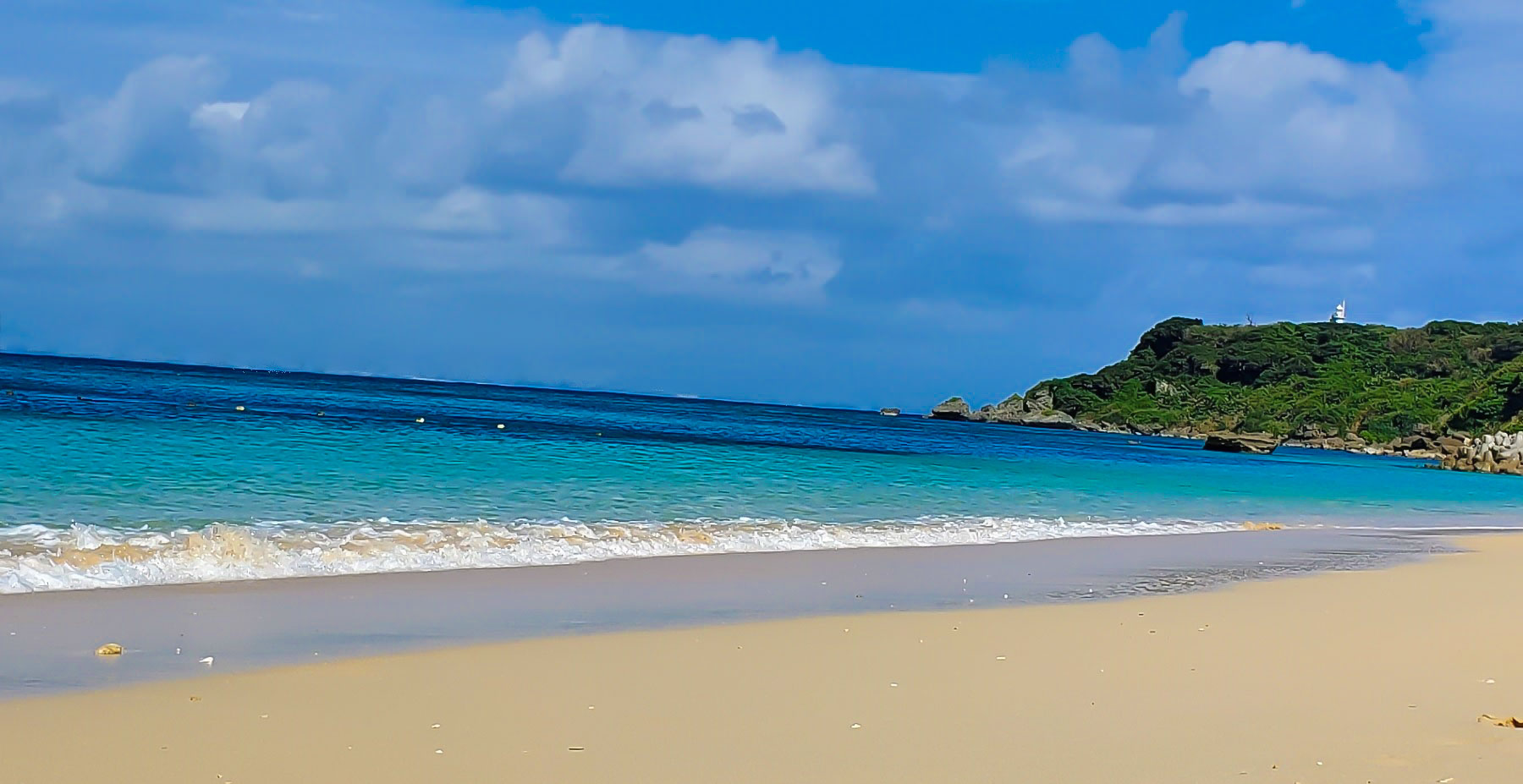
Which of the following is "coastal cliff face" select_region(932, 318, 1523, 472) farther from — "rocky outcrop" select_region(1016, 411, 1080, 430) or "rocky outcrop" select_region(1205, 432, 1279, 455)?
"rocky outcrop" select_region(1205, 432, 1279, 455)

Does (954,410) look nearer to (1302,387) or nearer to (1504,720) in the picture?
(1302,387)

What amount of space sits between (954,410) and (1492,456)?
87492 millimetres

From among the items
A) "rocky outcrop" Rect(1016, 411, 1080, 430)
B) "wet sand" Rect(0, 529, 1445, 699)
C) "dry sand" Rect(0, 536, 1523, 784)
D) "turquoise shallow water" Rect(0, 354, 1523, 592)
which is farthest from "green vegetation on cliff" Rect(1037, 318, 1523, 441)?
"dry sand" Rect(0, 536, 1523, 784)

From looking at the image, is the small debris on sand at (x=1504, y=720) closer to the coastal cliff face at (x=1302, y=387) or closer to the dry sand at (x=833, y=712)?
the dry sand at (x=833, y=712)

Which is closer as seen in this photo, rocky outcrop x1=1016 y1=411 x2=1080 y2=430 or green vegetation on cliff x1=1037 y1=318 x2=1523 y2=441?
green vegetation on cliff x1=1037 y1=318 x2=1523 y2=441

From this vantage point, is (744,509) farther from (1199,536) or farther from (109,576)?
(109,576)

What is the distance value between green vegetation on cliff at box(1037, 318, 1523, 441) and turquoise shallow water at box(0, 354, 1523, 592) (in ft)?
243

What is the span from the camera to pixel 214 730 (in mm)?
5699

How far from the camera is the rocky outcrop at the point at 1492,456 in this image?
6731 cm

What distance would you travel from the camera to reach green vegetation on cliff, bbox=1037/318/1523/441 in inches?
4493

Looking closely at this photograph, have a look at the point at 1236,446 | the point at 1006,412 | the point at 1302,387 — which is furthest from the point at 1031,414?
the point at 1236,446

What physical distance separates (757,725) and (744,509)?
523 inches

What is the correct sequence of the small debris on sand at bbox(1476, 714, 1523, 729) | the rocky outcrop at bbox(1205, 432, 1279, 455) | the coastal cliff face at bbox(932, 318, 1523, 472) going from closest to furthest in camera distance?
the small debris on sand at bbox(1476, 714, 1523, 729) < the rocky outcrop at bbox(1205, 432, 1279, 455) < the coastal cliff face at bbox(932, 318, 1523, 472)

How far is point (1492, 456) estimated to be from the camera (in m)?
69.8
